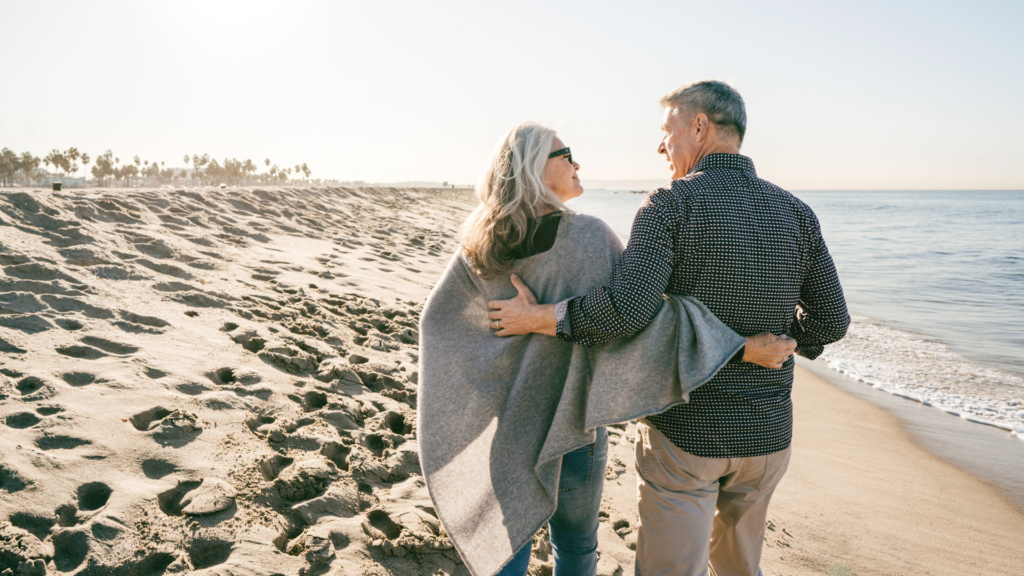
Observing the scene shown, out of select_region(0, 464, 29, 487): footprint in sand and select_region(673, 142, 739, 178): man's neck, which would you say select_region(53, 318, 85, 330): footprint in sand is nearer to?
select_region(0, 464, 29, 487): footprint in sand

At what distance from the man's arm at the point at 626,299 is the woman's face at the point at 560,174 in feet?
0.99

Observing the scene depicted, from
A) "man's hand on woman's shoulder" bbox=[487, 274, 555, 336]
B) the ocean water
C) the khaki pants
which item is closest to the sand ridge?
the khaki pants

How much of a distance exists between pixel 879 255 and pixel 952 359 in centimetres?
1441

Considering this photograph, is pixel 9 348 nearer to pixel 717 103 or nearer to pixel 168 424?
pixel 168 424

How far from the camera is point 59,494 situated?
2.25 metres

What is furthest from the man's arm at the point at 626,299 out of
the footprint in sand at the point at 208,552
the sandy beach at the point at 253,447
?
the footprint in sand at the point at 208,552

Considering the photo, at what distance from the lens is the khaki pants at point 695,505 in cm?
184

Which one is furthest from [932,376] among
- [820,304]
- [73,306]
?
[73,306]

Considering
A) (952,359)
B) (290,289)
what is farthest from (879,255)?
(290,289)

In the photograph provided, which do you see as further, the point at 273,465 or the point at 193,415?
the point at 193,415

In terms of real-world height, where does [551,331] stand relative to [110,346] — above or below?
above

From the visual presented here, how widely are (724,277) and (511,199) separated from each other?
2.47 feet

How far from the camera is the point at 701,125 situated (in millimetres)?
1948

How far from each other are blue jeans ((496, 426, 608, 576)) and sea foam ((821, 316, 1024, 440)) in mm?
5601
